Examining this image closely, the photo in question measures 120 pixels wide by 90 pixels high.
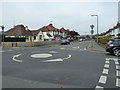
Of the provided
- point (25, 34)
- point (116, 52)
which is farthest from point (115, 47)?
point (25, 34)

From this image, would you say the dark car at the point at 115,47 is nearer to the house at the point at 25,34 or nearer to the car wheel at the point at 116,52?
the car wheel at the point at 116,52

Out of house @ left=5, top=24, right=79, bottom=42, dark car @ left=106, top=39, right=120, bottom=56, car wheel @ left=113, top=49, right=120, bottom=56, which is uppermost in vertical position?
house @ left=5, top=24, right=79, bottom=42

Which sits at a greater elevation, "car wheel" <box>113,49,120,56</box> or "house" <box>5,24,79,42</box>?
"house" <box>5,24,79,42</box>

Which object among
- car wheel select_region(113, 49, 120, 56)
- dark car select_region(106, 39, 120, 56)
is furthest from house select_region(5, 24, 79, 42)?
car wheel select_region(113, 49, 120, 56)

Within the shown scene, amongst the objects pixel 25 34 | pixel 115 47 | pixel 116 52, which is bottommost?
pixel 116 52

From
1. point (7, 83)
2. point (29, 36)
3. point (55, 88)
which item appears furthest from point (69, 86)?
point (29, 36)

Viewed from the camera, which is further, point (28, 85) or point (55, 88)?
point (28, 85)

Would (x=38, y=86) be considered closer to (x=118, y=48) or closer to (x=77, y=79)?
(x=77, y=79)

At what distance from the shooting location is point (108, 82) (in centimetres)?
517

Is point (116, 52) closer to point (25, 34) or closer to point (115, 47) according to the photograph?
point (115, 47)

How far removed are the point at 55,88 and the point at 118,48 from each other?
1010cm

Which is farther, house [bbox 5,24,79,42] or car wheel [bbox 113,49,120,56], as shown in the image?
house [bbox 5,24,79,42]

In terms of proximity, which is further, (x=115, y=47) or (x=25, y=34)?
(x=25, y=34)

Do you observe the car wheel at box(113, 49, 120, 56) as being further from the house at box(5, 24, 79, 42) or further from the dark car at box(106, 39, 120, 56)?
the house at box(5, 24, 79, 42)
